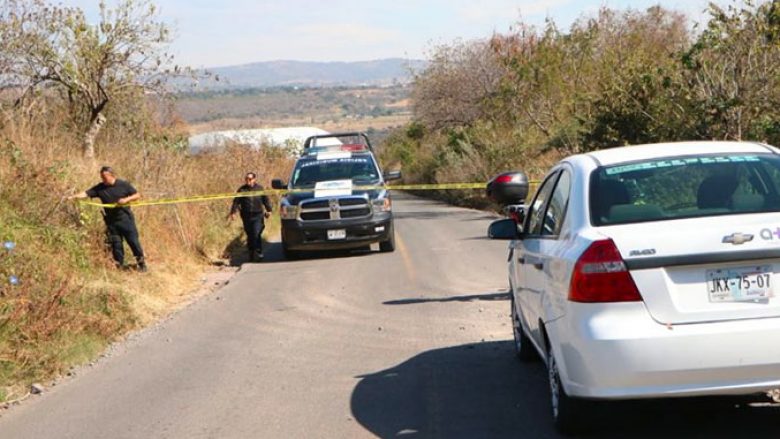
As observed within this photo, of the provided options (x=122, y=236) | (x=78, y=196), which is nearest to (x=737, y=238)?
(x=78, y=196)

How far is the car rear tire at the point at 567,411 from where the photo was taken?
6.49 metres

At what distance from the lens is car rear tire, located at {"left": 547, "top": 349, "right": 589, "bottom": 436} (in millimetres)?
6492

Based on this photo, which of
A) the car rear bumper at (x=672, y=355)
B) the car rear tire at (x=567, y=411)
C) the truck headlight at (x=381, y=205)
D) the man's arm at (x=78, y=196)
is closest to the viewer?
the car rear bumper at (x=672, y=355)

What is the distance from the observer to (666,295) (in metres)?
5.79

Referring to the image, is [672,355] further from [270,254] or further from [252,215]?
[270,254]

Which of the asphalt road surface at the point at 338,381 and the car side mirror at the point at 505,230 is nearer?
the asphalt road surface at the point at 338,381

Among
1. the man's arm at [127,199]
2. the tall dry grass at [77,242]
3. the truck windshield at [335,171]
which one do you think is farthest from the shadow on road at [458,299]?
the truck windshield at [335,171]

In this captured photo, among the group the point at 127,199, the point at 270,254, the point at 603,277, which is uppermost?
the point at 603,277

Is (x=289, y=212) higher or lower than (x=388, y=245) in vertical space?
higher

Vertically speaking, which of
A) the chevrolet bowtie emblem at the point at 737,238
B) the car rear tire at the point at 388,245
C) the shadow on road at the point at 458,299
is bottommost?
the car rear tire at the point at 388,245

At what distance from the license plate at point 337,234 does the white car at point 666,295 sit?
1332 centimetres

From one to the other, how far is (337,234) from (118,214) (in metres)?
4.81

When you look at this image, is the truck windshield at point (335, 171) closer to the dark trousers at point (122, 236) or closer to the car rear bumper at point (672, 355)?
the dark trousers at point (122, 236)

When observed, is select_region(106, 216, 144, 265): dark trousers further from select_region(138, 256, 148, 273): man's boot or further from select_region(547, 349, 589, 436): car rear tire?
select_region(547, 349, 589, 436): car rear tire
